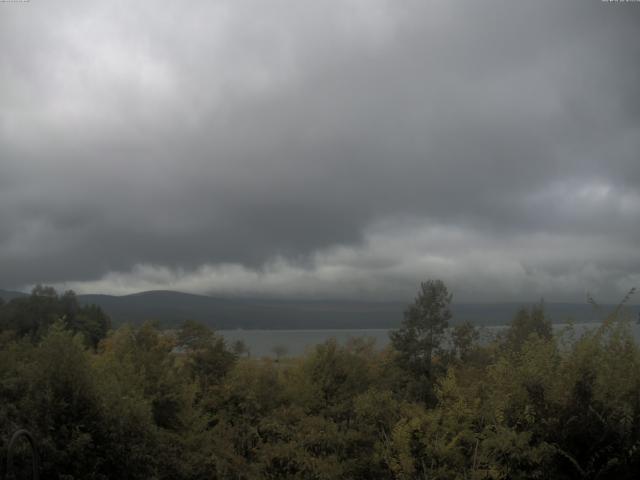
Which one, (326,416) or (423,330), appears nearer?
(326,416)

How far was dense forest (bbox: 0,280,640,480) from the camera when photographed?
10555 mm

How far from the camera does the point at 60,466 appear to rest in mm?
11492

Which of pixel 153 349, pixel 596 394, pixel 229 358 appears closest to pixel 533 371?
pixel 596 394

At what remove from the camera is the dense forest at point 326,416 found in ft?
34.6

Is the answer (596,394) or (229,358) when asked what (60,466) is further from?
(229,358)

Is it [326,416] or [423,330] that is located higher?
[423,330]

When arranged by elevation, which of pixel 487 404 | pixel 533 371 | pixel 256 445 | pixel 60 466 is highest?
pixel 533 371

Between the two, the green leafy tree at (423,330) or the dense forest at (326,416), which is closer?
the dense forest at (326,416)

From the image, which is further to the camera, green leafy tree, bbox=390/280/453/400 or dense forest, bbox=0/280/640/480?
green leafy tree, bbox=390/280/453/400

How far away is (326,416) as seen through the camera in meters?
21.9

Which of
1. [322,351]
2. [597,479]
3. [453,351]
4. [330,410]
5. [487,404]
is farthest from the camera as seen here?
[453,351]

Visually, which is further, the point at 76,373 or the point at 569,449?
the point at 76,373

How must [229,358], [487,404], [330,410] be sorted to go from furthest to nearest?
1. [229,358]
2. [330,410]
3. [487,404]

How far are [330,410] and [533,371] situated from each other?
11814 millimetres
